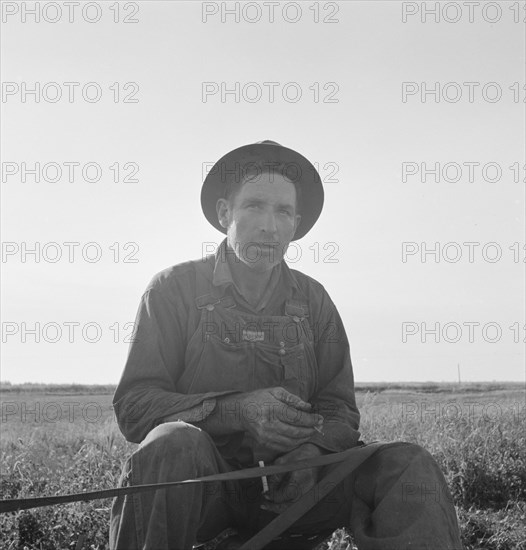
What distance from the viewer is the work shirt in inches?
136

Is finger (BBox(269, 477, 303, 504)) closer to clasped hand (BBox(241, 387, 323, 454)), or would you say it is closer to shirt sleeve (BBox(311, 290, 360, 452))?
clasped hand (BBox(241, 387, 323, 454))

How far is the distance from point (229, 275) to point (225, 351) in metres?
0.43

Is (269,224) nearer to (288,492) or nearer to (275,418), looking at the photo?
(275,418)

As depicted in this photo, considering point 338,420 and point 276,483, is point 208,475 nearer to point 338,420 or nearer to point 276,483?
point 276,483

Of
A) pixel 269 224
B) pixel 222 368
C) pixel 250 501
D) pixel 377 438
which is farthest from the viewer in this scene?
pixel 377 438

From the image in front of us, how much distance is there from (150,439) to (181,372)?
75cm

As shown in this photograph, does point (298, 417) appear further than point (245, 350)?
No

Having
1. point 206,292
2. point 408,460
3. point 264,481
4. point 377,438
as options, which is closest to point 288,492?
point 264,481

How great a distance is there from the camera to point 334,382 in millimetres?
3914

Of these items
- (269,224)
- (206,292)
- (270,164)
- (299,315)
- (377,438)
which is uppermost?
(270,164)

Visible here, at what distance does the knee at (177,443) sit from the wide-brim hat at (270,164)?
1515mm

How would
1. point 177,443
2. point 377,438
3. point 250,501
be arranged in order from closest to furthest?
1. point 177,443
2. point 250,501
3. point 377,438

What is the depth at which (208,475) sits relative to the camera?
3.06m

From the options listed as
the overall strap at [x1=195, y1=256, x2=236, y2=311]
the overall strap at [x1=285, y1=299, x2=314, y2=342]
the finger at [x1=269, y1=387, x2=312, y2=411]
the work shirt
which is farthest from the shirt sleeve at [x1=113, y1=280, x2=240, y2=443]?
the overall strap at [x1=285, y1=299, x2=314, y2=342]
